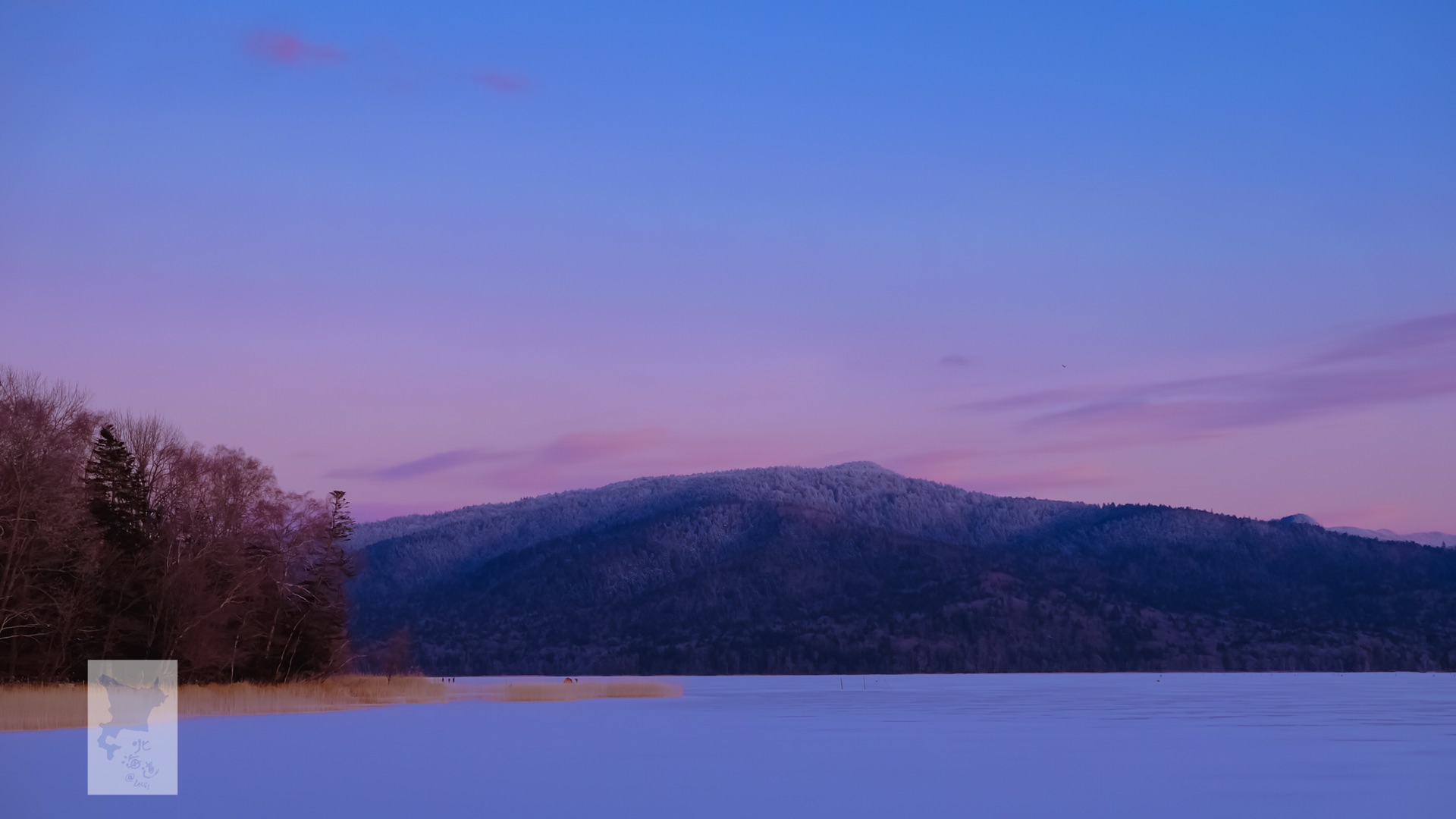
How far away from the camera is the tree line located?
152 feet

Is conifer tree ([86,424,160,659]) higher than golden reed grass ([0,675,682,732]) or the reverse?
higher

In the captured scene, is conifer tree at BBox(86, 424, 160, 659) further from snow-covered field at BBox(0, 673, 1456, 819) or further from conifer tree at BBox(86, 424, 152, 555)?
snow-covered field at BBox(0, 673, 1456, 819)

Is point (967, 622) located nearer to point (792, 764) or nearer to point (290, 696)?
point (290, 696)

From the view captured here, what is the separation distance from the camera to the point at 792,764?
27.9 meters

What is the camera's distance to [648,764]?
1102 inches

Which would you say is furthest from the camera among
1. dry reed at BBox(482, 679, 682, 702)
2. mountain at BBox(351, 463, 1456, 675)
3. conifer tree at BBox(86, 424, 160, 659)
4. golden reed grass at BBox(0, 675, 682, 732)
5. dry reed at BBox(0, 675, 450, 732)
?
mountain at BBox(351, 463, 1456, 675)

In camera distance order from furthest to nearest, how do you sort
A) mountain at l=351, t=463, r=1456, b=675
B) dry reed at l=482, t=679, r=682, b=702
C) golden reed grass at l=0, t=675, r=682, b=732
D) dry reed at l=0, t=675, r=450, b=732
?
mountain at l=351, t=463, r=1456, b=675, dry reed at l=482, t=679, r=682, b=702, golden reed grass at l=0, t=675, r=682, b=732, dry reed at l=0, t=675, r=450, b=732

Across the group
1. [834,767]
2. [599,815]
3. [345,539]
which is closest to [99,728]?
[834,767]

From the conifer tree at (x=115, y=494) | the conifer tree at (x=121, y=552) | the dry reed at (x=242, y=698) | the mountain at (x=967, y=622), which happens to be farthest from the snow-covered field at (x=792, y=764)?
the mountain at (x=967, y=622)

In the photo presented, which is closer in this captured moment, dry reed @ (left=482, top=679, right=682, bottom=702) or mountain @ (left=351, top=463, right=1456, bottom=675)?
dry reed @ (left=482, top=679, right=682, bottom=702)

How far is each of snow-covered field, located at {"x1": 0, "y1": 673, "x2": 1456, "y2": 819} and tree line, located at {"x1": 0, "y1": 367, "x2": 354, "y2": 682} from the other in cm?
771

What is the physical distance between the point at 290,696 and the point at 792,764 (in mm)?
32318

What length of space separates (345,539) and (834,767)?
46.6 meters

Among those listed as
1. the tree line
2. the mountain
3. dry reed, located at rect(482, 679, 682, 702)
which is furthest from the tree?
the mountain
